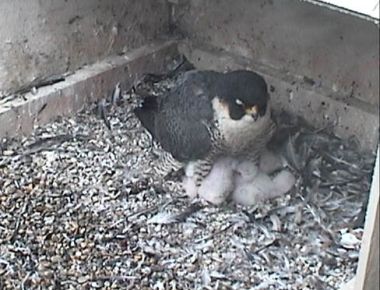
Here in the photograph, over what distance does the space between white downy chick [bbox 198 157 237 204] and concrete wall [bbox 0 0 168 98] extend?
1.30 ft

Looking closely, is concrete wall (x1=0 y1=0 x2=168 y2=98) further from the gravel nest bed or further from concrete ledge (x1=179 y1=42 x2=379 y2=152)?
concrete ledge (x1=179 y1=42 x2=379 y2=152)

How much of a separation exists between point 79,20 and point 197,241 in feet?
2.16

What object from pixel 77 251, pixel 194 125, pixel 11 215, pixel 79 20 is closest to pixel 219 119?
pixel 194 125

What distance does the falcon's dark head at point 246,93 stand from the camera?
4.56 ft

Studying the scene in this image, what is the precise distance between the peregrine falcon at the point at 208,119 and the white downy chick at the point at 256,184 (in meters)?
0.02

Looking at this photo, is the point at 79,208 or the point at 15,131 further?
the point at 15,131

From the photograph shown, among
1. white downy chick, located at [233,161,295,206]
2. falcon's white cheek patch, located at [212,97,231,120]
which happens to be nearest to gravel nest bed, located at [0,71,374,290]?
white downy chick, located at [233,161,295,206]

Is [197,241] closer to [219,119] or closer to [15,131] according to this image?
[219,119]

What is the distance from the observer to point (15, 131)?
80.2 inches

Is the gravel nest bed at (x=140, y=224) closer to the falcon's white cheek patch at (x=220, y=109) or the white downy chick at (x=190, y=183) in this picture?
the white downy chick at (x=190, y=183)

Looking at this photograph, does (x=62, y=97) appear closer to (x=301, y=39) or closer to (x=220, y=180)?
(x=220, y=180)

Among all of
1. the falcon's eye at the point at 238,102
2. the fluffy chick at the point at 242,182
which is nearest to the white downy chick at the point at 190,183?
the fluffy chick at the point at 242,182

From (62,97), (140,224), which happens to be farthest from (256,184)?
(62,97)

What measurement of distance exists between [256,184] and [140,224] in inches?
12.5
